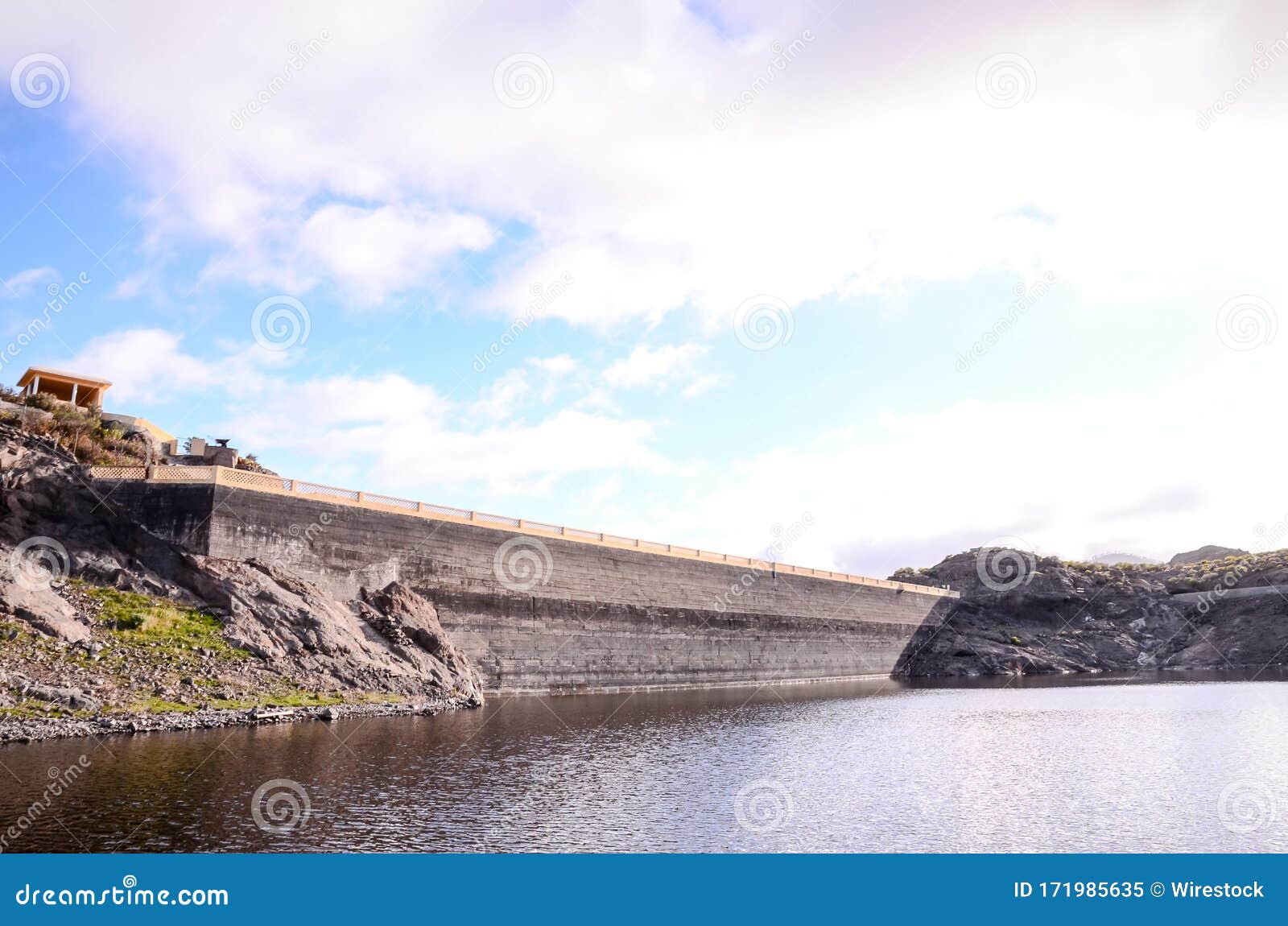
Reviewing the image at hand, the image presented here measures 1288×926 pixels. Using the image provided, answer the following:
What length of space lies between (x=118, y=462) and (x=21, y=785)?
93.6 ft

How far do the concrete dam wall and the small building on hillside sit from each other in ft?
47.9

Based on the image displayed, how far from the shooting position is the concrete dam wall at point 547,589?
37656 millimetres

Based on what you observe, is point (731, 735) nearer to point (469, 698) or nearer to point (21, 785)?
point (469, 698)

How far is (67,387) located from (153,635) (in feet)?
81.0

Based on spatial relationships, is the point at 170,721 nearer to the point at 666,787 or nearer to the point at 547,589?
the point at 666,787

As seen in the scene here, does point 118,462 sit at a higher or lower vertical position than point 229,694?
higher

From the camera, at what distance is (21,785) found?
1738 centimetres

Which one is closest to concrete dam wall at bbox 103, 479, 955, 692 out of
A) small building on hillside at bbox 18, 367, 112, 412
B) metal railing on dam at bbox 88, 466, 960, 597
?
metal railing on dam at bbox 88, 466, 960, 597

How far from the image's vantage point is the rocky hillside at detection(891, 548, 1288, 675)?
276ft

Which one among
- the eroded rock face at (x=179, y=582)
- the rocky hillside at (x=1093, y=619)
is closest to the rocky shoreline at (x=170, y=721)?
the eroded rock face at (x=179, y=582)

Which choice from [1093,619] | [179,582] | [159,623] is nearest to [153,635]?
[159,623]

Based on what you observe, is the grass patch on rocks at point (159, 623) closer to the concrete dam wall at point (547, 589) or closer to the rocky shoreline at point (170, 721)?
the rocky shoreline at point (170, 721)

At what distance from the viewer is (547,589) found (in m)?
48.5
